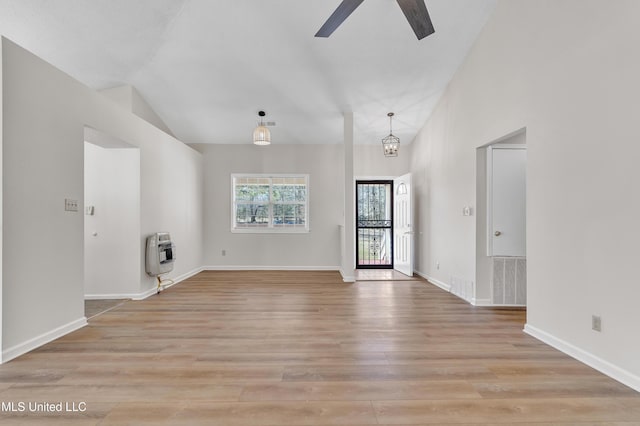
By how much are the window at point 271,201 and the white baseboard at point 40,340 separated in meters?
4.00

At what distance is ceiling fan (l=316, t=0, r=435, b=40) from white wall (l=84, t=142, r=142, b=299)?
122 inches

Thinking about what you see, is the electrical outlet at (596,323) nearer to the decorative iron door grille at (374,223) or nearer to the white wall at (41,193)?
the white wall at (41,193)

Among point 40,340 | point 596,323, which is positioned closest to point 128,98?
point 40,340

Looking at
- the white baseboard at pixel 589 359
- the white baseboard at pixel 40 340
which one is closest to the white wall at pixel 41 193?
the white baseboard at pixel 40 340

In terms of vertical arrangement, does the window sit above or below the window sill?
above

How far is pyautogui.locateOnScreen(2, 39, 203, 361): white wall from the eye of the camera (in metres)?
A: 2.49

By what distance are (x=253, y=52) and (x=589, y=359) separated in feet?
15.7

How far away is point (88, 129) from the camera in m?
3.43

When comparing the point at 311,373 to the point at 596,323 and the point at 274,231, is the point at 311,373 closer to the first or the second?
the point at 596,323

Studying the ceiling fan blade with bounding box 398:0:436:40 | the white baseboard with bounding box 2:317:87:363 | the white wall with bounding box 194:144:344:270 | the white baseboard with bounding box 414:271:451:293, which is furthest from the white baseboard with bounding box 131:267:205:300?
the ceiling fan blade with bounding box 398:0:436:40

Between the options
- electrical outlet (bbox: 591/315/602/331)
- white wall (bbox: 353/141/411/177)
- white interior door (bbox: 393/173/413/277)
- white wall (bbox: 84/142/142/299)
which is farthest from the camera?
white wall (bbox: 353/141/411/177)

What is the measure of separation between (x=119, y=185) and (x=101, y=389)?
3.07 m

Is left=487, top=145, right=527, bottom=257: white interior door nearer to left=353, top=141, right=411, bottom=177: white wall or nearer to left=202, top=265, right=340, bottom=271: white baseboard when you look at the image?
left=353, top=141, right=411, bottom=177: white wall

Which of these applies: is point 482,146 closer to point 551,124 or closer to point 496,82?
point 496,82
